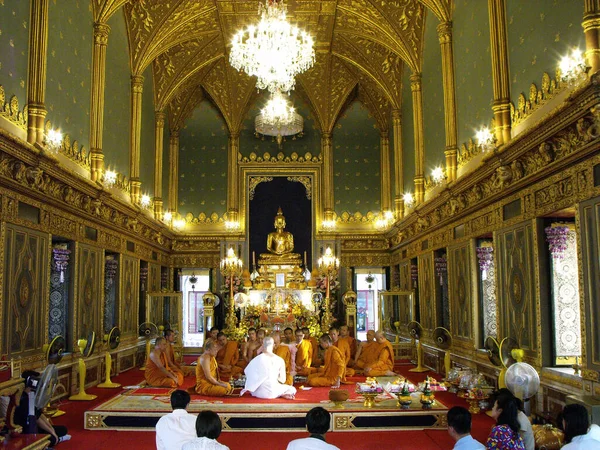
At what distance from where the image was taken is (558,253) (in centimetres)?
837

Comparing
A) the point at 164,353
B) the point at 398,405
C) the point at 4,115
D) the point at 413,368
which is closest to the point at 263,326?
the point at 413,368

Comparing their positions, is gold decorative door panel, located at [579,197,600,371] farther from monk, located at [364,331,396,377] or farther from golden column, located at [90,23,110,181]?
golden column, located at [90,23,110,181]

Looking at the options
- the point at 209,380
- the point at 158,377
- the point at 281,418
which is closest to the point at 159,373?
the point at 158,377

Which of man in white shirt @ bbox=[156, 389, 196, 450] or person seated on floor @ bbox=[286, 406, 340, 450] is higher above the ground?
person seated on floor @ bbox=[286, 406, 340, 450]

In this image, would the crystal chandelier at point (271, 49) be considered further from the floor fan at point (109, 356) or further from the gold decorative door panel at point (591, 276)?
the gold decorative door panel at point (591, 276)

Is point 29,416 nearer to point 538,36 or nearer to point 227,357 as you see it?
point 227,357

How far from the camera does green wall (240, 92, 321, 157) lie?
66.4 ft

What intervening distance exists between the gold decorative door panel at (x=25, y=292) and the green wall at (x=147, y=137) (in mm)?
6900

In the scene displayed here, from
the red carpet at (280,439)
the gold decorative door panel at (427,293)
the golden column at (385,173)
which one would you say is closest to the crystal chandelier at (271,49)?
the gold decorative door panel at (427,293)

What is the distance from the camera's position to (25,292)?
913 cm

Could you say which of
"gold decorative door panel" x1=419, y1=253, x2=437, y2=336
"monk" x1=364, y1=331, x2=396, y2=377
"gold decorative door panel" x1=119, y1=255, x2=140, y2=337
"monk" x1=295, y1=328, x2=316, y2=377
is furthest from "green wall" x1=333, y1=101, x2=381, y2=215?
"monk" x1=295, y1=328, x2=316, y2=377

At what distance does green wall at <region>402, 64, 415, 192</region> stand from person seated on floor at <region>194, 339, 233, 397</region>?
29.0 feet

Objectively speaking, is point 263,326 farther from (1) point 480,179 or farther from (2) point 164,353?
(1) point 480,179

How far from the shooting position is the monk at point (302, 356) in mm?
11657
